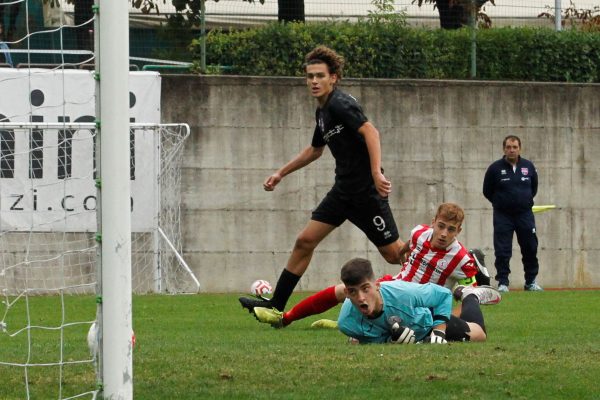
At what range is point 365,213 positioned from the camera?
1038 centimetres

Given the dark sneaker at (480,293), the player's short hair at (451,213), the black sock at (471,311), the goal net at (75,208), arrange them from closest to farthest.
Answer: the black sock at (471,311) → the player's short hair at (451,213) → the dark sneaker at (480,293) → the goal net at (75,208)

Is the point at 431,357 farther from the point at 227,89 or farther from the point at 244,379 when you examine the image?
the point at 227,89

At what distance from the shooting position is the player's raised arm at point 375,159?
9523 mm

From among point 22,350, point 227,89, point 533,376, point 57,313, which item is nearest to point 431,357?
point 533,376

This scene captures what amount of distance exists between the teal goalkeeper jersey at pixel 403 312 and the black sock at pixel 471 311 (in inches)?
14.6

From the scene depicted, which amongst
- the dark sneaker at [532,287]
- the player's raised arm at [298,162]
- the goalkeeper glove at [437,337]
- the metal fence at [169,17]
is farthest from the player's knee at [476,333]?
the dark sneaker at [532,287]

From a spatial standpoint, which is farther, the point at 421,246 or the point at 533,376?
the point at 421,246

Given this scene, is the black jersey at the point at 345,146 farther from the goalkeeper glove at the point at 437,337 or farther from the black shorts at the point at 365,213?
the goalkeeper glove at the point at 437,337

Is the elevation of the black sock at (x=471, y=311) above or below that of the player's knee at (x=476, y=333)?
above

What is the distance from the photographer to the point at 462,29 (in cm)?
1984

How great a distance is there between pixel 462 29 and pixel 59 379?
14.2m

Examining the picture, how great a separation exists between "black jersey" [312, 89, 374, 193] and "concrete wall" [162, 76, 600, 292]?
25.2 ft

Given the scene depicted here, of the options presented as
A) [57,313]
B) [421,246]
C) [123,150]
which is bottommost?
[57,313]

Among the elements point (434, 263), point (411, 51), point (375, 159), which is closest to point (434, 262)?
point (434, 263)
